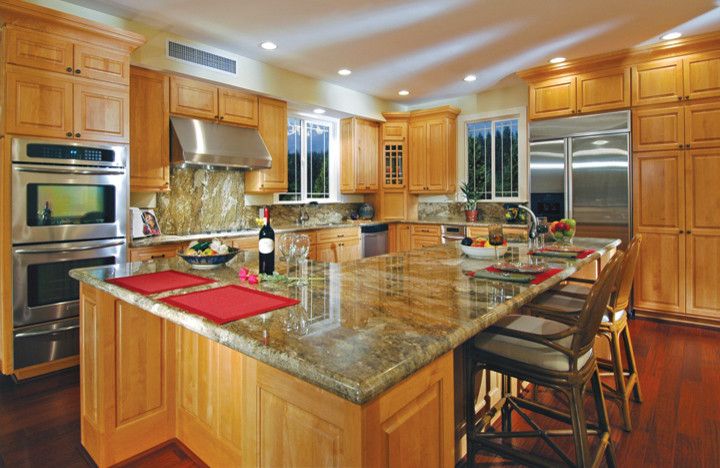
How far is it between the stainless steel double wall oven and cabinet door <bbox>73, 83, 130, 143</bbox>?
0.09 m

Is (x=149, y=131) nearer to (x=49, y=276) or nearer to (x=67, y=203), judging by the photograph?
(x=67, y=203)

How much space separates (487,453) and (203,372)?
1414 mm

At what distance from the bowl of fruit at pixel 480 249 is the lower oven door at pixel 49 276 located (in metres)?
2.69

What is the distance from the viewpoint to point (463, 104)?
248 inches

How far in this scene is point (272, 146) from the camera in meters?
4.90

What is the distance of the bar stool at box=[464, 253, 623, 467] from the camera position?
59.7 inches

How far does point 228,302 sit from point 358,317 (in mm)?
471

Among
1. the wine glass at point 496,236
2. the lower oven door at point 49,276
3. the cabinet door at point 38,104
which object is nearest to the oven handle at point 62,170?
the cabinet door at point 38,104

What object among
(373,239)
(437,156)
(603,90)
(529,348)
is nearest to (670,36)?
(603,90)

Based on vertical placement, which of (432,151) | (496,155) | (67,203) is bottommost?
(67,203)

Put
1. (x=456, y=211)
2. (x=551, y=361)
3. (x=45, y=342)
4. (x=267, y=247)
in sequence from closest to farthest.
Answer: (x=551, y=361) < (x=267, y=247) < (x=45, y=342) < (x=456, y=211)

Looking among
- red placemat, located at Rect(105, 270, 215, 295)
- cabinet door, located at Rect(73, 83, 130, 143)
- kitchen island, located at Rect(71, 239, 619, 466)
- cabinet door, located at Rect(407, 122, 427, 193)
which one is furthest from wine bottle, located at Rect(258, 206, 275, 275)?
cabinet door, located at Rect(407, 122, 427, 193)

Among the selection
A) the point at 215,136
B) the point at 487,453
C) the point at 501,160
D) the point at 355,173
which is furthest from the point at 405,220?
the point at 487,453

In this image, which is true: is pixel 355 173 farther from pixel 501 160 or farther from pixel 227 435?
pixel 227 435
